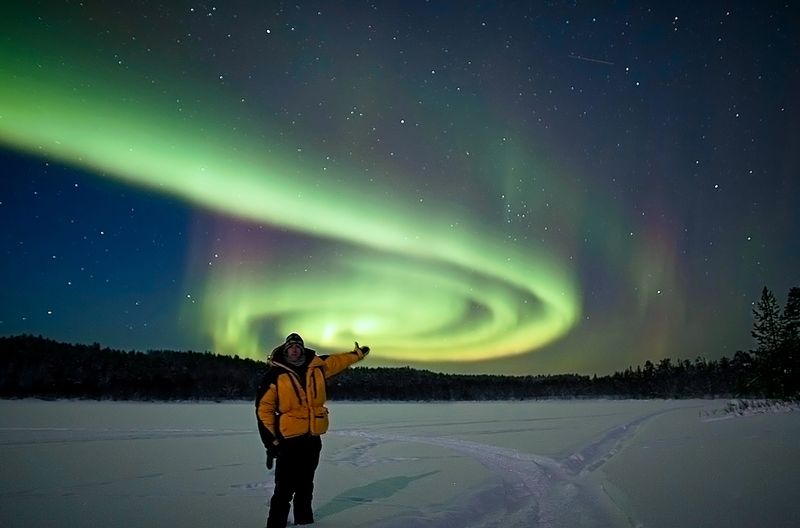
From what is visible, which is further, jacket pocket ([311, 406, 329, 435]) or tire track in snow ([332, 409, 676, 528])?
tire track in snow ([332, 409, 676, 528])

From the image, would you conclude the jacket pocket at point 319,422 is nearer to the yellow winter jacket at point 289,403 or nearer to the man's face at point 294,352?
the yellow winter jacket at point 289,403

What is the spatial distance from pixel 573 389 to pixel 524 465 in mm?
138852

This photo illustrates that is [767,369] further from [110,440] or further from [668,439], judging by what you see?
[110,440]

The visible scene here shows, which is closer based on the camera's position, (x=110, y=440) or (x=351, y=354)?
(x=351, y=354)

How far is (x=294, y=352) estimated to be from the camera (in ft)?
20.5

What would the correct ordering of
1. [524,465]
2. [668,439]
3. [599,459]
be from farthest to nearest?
[668,439]
[599,459]
[524,465]

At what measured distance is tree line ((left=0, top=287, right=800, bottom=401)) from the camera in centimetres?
4447

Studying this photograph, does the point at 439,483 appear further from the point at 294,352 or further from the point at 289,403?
the point at 294,352

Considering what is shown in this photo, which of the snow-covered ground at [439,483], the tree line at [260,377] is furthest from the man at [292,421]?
the tree line at [260,377]

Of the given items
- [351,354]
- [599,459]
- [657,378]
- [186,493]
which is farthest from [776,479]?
[657,378]

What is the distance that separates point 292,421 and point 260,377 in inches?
4143

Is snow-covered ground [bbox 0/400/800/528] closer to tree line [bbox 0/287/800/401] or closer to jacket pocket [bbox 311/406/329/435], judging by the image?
jacket pocket [bbox 311/406/329/435]

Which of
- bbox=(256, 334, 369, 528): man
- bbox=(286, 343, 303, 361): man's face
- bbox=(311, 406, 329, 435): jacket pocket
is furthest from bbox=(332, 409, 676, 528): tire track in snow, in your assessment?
bbox=(286, 343, 303, 361): man's face

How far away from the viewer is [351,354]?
7.06m
